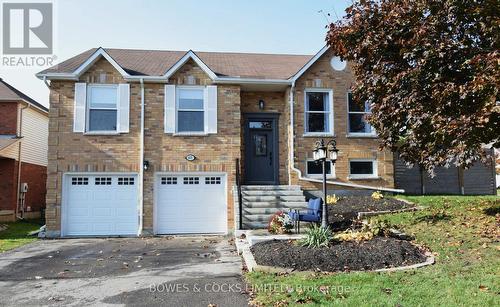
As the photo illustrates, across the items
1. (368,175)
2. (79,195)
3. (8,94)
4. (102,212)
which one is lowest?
(102,212)

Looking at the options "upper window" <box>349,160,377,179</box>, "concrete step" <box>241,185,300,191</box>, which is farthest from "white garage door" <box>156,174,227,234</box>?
"upper window" <box>349,160,377,179</box>

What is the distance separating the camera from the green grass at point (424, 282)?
221 inches

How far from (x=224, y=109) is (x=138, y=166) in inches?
144

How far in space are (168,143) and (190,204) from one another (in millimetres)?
2294

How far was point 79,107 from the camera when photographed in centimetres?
1409

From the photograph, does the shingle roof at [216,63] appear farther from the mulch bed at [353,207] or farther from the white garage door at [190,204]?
the mulch bed at [353,207]

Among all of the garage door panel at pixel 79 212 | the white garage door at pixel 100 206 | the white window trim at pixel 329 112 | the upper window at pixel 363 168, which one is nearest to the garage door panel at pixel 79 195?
the white garage door at pixel 100 206

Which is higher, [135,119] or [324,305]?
[135,119]

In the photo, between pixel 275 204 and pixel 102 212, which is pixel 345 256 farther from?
pixel 102 212

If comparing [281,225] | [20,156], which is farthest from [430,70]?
[20,156]

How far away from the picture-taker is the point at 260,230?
39.1ft

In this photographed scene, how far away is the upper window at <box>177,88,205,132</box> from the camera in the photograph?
14.6m

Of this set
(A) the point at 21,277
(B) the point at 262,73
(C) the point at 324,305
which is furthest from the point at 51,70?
(C) the point at 324,305

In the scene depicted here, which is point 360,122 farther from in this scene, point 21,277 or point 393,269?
point 21,277
